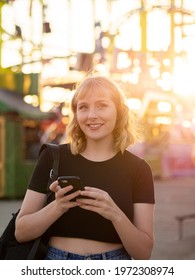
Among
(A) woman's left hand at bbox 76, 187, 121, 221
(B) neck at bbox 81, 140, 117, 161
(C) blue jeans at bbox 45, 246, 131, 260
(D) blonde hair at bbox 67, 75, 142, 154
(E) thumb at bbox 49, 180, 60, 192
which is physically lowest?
(C) blue jeans at bbox 45, 246, 131, 260

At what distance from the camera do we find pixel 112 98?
2107mm

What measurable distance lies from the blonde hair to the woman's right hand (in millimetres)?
187

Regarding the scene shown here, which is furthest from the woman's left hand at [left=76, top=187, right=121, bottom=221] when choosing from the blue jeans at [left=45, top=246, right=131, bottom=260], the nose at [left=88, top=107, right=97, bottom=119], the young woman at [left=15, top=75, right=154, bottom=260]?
the nose at [left=88, top=107, right=97, bottom=119]

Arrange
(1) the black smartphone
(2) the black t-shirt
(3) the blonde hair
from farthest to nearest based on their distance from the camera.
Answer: (3) the blonde hair < (2) the black t-shirt < (1) the black smartphone

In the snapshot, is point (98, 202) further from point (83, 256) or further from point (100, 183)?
point (83, 256)

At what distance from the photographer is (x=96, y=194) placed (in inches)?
74.5

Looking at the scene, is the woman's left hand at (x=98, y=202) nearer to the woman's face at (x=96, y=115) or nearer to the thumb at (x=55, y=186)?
the thumb at (x=55, y=186)

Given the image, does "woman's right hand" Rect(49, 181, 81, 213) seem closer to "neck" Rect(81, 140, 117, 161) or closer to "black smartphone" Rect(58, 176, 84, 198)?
"black smartphone" Rect(58, 176, 84, 198)

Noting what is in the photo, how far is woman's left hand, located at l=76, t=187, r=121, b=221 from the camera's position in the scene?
1.89 m

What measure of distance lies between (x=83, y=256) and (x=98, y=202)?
23 cm
